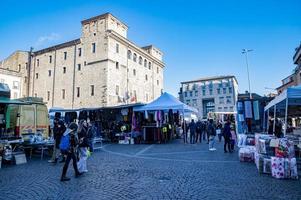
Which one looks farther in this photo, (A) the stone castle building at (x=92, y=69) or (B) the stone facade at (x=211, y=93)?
(B) the stone facade at (x=211, y=93)

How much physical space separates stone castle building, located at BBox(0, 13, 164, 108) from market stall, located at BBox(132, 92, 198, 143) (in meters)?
15.2

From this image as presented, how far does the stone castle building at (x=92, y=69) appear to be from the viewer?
33.8 metres

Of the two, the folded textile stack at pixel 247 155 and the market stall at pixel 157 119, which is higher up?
the market stall at pixel 157 119

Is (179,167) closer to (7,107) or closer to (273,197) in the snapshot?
(273,197)

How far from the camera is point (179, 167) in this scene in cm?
814

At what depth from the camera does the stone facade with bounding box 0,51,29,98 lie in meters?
41.1

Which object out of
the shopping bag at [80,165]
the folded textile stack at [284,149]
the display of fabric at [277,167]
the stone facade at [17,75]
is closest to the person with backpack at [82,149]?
the shopping bag at [80,165]

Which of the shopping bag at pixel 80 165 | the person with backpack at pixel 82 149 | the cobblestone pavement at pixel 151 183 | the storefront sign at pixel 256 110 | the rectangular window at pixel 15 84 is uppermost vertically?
the rectangular window at pixel 15 84

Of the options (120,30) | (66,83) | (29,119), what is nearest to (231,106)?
(120,30)

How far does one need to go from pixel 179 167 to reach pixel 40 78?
39841 mm

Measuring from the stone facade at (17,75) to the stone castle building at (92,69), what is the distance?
1.18 ft

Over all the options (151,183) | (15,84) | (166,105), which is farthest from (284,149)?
(15,84)

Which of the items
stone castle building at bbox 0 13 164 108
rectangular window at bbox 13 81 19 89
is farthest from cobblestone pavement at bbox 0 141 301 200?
rectangular window at bbox 13 81 19 89

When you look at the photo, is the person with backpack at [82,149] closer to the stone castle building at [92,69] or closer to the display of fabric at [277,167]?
the display of fabric at [277,167]
